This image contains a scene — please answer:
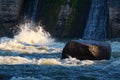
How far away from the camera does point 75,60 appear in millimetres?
15867

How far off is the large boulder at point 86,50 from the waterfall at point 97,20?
10566 millimetres

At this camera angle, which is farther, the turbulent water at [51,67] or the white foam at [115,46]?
the white foam at [115,46]

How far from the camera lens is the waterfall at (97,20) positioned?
2706cm

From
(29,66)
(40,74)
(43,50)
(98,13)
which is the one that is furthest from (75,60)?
(98,13)

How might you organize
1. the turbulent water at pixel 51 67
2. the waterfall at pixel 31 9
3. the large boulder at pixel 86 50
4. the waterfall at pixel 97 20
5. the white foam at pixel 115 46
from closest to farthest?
1. the turbulent water at pixel 51 67
2. the large boulder at pixel 86 50
3. the white foam at pixel 115 46
4. the waterfall at pixel 97 20
5. the waterfall at pixel 31 9

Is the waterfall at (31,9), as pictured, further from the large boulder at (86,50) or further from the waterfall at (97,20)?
the large boulder at (86,50)

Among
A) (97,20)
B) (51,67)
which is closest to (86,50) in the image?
(51,67)

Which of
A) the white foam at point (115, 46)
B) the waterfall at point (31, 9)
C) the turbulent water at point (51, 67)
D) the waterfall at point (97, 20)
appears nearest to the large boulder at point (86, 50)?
the turbulent water at point (51, 67)

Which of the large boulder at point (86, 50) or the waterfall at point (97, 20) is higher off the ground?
the large boulder at point (86, 50)

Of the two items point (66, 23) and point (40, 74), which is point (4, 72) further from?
point (66, 23)

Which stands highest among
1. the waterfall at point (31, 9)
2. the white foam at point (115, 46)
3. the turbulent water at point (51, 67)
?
the turbulent water at point (51, 67)

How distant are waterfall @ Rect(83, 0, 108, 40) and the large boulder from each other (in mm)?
10566

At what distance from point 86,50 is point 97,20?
38.9 ft

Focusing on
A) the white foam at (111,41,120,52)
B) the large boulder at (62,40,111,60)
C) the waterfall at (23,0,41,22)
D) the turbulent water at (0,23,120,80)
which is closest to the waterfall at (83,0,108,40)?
the white foam at (111,41,120,52)
